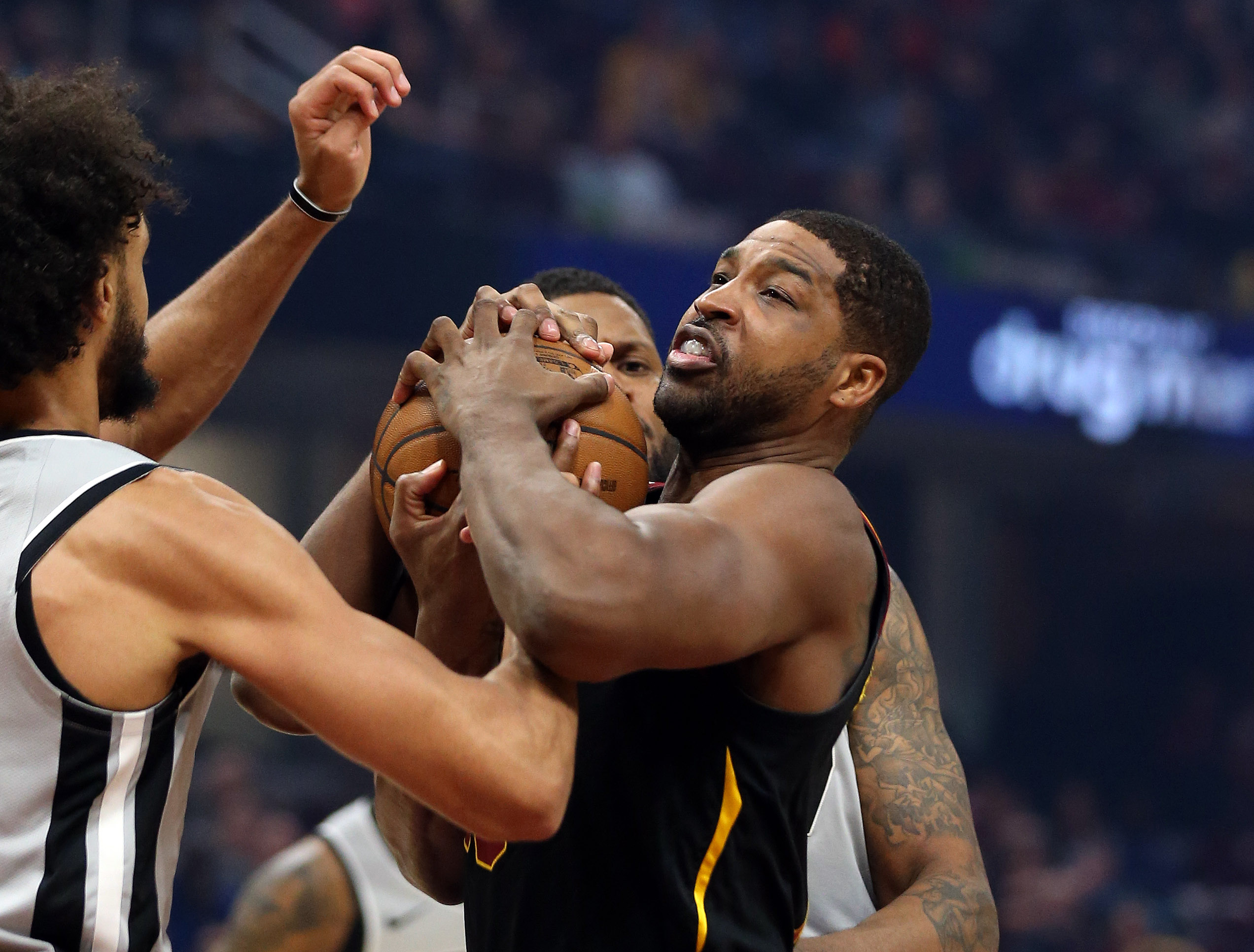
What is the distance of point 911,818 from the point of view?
2645 millimetres

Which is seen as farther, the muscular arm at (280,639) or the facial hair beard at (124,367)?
the facial hair beard at (124,367)

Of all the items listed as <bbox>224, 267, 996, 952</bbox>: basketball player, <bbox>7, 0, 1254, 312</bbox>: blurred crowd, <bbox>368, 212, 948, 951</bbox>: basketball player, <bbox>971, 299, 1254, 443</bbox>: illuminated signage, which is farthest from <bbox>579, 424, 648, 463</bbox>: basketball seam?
<bbox>971, 299, 1254, 443</bbox>: illuminated signage

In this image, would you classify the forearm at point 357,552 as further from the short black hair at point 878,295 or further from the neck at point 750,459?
the short black hair at point 878,295

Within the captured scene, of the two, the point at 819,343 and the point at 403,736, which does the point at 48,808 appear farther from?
the point at 819,343

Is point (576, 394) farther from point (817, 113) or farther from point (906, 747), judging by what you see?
point (817, 113)

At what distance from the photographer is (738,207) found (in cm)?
1034

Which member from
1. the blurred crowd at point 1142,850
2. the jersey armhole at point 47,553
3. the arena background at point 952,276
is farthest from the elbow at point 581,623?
the blurred crowd at point 1142,850

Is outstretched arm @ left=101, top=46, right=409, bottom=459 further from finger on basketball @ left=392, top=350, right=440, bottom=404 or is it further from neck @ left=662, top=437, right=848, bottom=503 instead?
neck @ left=662, top=437, right=848, bottom=503

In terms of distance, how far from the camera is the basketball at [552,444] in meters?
2.26

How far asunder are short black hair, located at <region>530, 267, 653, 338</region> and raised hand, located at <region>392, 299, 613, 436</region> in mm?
1138

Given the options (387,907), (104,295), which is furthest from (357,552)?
(387,907)

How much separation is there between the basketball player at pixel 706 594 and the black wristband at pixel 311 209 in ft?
2.36

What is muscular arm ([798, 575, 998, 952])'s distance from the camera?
2.44 m

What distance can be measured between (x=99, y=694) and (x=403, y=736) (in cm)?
40
